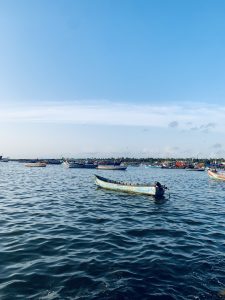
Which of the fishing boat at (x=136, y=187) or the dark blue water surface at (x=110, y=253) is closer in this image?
the dark blue water surface at (x=110, y=253)

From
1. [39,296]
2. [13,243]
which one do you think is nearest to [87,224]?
[13,243]

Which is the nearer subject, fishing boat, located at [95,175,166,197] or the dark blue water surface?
the dark blue water surface

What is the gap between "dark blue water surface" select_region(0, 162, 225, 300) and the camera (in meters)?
10.8

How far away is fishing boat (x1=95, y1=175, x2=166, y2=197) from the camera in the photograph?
3606cm

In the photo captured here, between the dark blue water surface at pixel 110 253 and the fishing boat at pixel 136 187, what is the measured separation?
8.74m

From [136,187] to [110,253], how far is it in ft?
77.8

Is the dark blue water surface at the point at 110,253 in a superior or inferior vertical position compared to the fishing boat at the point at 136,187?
inferior

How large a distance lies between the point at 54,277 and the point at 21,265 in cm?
214

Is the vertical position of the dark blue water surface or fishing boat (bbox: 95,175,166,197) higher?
fishing boat (bbox: 95,175,166,197)

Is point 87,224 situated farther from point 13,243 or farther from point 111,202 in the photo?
point 111,202

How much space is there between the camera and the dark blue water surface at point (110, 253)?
425 inches

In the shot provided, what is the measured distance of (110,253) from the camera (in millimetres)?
14906

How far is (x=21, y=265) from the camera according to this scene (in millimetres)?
12953

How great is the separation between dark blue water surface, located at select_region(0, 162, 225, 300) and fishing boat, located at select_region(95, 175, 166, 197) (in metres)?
8.74
